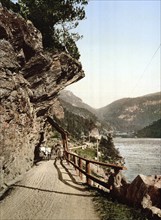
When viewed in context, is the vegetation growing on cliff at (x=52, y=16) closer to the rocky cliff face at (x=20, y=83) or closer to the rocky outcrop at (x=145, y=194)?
the rocky cliff face at (x=20, y=83)

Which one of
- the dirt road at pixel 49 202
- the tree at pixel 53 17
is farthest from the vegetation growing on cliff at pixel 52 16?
the dirt road at pixel 49 202

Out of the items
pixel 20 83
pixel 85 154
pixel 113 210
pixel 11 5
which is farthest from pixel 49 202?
pixel 85 154

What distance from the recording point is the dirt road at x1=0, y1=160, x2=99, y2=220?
906cm

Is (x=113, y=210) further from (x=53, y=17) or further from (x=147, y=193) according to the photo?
(x=53, y=17)

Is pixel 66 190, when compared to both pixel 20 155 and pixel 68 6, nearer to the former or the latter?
pixel 20 155

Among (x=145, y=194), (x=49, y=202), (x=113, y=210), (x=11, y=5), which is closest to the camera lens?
(x=145, y=194)

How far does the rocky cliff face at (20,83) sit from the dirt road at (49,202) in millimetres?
2622

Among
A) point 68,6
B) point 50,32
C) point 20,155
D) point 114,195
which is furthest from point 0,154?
point 68,6

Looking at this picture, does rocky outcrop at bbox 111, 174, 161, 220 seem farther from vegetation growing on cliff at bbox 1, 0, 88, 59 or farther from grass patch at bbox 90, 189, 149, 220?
vegetation growing on cliff at bbox 1, 0, 88, 59

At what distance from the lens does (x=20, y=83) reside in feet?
62.8

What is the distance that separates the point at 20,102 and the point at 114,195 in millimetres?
11075

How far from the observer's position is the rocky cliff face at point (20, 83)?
16484 mm

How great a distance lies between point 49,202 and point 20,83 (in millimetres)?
10637

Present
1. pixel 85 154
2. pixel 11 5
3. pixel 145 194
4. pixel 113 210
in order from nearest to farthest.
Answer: pixel 145 194 < pixel 113 210 < pixel 11 5 < pixel 85 154
